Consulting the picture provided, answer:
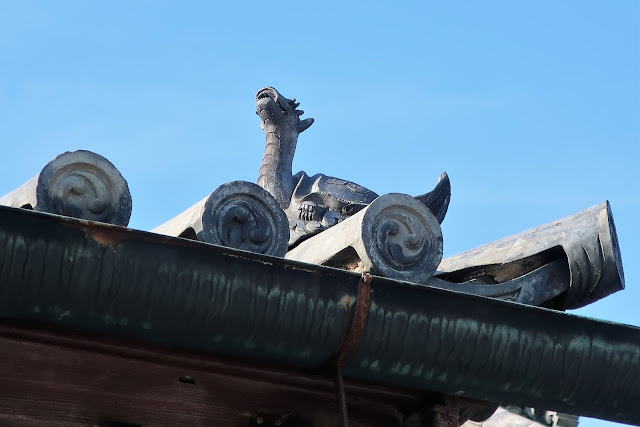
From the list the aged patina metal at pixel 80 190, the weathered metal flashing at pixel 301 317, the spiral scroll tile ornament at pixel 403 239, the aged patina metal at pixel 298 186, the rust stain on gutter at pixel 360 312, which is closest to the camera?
the weathered metal flashing at pixel 301 317

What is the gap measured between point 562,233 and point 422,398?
0.83m

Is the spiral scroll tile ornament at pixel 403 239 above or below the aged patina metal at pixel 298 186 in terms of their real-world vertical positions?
below

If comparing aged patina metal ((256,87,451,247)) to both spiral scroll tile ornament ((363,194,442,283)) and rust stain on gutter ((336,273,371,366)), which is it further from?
rust stain on gutter ((336,273,371,366))

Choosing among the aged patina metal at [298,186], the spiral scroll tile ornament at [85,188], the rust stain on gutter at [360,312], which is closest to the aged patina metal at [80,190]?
the spiral scroll tile ornament at [85,188]

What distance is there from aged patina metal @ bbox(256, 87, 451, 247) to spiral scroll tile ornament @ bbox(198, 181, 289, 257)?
1.39 m

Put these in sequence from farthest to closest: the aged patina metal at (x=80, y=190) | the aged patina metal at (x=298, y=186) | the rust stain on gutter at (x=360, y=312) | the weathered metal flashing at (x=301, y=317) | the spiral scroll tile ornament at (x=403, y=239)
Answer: the aged patina metal at (x=298, y=186) < the spiral scroll tile ornament at (x=403, y=239) < the rust stain on gutter at (x=360, y=312) < the aged patina metal at (x=80, y=190) < the weathered metal flashing at (x=301, y=317)

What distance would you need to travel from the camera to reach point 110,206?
4.49 metres

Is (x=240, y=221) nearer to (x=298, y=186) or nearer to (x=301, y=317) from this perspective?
(x=301, y=317)

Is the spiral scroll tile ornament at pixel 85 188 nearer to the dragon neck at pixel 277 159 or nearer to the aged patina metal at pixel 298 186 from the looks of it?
the aged patina metal at pixel 298 186

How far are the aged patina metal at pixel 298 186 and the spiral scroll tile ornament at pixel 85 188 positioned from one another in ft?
5.61

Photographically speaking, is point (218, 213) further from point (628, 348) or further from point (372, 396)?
point (628, 348)

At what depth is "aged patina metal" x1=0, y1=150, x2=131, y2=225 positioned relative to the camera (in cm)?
441

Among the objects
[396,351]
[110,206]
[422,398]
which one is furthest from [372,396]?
[110,206]

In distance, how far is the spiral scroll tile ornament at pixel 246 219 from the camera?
462cm
